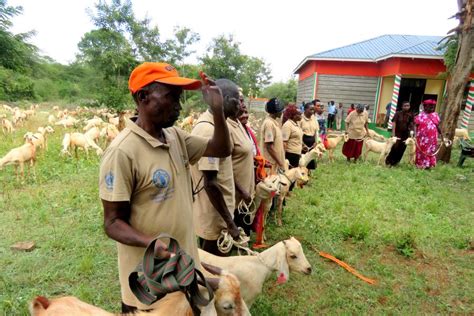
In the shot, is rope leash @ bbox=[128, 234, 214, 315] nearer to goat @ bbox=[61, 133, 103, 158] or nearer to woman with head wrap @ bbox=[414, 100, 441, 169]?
goat @ bbox=[61, 133, 103, 158]

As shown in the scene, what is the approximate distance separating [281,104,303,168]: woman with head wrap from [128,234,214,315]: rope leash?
4.89 meters

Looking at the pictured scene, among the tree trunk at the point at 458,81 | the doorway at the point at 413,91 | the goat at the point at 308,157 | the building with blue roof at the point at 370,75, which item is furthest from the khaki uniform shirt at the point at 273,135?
the doorway at the point at 413,91

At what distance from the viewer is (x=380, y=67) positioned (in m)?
16.7

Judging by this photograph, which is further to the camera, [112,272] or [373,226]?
[373,226]

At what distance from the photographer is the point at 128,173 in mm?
1396

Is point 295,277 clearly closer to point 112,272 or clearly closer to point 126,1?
point 112,272

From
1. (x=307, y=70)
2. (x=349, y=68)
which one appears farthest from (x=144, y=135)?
(x=307, y=70)

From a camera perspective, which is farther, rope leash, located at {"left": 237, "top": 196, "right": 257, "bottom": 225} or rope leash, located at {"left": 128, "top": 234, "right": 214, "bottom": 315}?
rope leash, located at {"left": 237, "top": 196, "right": 257, "bottom": 225}

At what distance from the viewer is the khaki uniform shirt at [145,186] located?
4.54ft

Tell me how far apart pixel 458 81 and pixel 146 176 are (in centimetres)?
1103

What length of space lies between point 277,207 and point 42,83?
40.3 meters

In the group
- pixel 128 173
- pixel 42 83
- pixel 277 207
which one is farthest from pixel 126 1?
pixel 42 83

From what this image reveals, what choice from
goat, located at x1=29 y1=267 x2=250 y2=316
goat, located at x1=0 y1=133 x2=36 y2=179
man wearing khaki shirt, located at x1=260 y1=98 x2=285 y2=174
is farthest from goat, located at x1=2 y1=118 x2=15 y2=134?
goat, located at x1=29 y1=267 x2=250 y2=316

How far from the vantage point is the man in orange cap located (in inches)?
54.7
